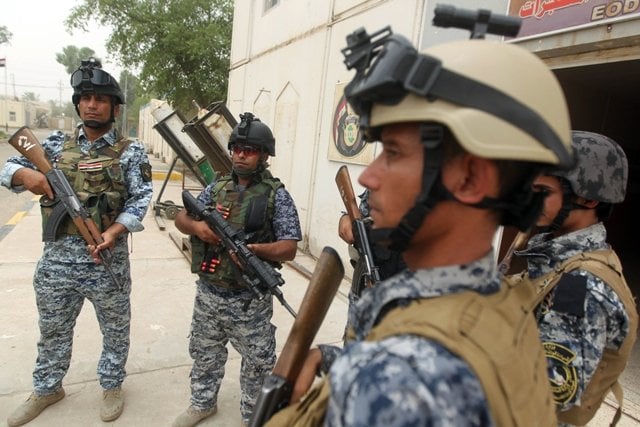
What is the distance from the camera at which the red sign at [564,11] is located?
2.32m

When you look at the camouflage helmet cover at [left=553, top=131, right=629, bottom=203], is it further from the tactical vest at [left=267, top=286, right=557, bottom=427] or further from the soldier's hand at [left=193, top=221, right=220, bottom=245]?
the soldier's hand at [left=193, top=221, right=220, bottom=245]

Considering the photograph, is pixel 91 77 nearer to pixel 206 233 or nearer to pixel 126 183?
pixel 126 183

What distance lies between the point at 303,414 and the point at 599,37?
2786mm

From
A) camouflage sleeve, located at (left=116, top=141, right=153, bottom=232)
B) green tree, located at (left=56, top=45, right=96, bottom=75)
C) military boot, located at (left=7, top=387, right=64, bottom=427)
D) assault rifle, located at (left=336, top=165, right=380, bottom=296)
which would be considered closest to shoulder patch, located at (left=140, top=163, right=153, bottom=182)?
camouflage sleeve, located at (left=116, top=141, right=153, bottom=232)

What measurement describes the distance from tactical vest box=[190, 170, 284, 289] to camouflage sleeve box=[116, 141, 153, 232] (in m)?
0.36

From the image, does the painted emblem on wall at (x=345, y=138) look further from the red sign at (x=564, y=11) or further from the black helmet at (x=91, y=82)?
the black helmet at (x=91, y=82)

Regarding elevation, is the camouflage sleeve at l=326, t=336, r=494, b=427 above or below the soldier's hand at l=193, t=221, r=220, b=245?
above

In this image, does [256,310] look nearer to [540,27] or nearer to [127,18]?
[540,27]

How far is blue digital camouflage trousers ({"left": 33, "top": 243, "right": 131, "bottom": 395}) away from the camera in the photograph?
2221mm

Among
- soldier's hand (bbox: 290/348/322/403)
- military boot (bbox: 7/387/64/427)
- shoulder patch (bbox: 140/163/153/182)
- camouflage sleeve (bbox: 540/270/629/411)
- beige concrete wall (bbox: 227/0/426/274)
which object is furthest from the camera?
beige concrete wall (bbox: 227/0/426/274)

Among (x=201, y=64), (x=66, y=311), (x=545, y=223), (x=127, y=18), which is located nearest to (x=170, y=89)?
(x=201, y=64)

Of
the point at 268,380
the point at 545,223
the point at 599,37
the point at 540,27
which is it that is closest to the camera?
the point at 268,380

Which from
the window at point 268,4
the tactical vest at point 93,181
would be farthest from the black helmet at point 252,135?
the window at point 268,4

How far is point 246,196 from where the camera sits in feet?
7.49
